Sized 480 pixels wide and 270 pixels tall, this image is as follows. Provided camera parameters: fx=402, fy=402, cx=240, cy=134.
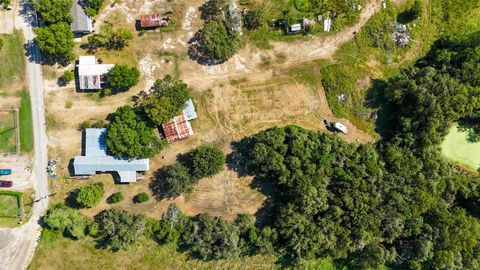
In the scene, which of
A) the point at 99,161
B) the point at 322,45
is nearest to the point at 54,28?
the point at 99,161

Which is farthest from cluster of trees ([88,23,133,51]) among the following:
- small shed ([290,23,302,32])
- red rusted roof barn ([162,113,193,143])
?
small shed ([290,23,302,32])

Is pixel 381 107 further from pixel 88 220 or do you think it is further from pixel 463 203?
pixel 88 220

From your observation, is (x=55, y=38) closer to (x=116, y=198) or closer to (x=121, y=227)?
(x=116, y=198)

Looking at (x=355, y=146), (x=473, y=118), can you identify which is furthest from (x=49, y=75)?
(x=473, y=118)

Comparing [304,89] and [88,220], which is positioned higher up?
[304,89]

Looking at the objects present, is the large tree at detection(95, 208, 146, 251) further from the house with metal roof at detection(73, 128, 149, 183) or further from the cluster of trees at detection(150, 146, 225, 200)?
the cluster of trees at detection(150, 146, 225, 200)

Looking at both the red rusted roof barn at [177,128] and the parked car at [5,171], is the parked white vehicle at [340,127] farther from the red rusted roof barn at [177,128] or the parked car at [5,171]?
the parked car at [5,171]
